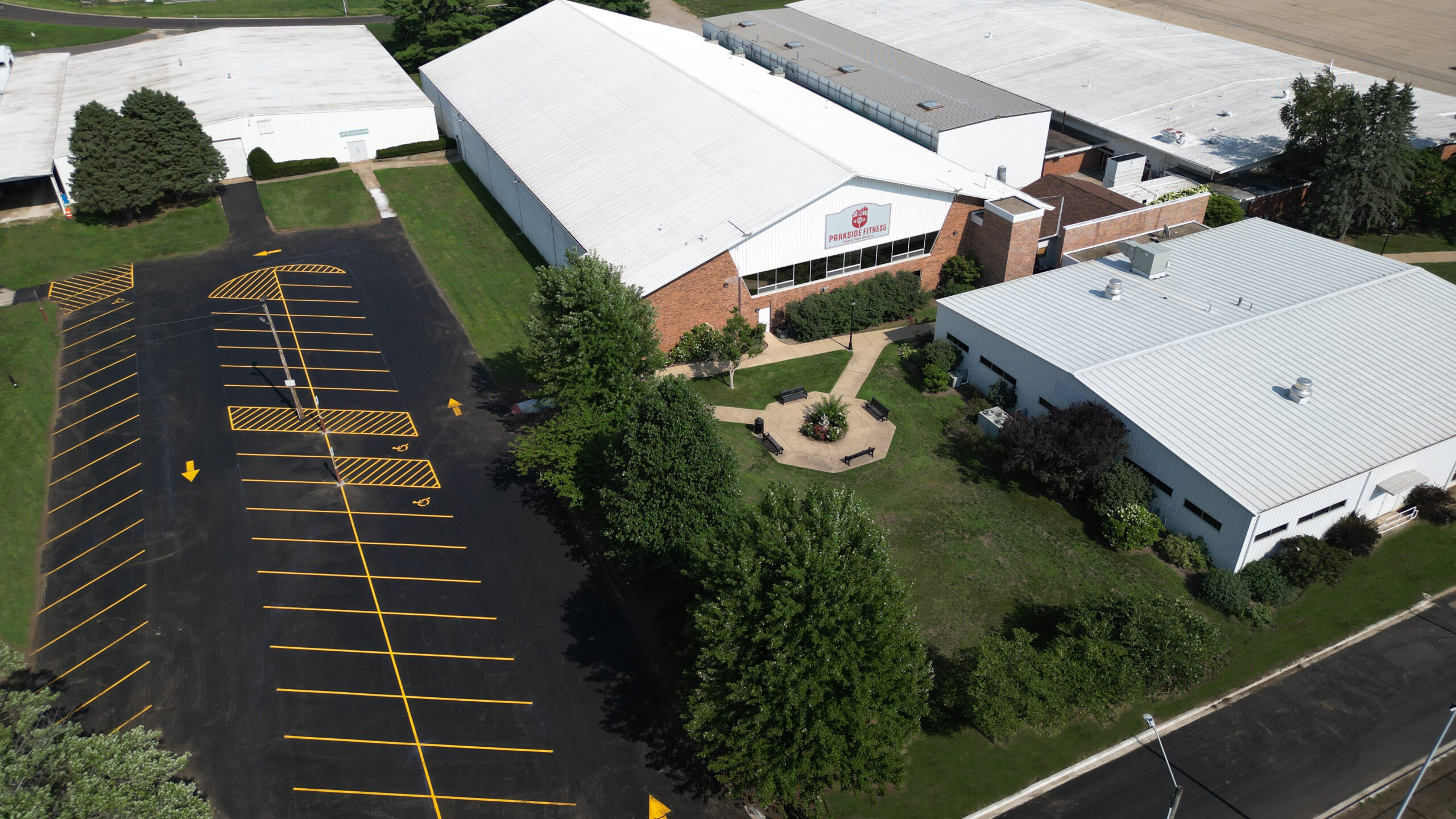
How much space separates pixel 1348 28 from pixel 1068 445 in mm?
91697

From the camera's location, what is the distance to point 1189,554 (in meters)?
35.7

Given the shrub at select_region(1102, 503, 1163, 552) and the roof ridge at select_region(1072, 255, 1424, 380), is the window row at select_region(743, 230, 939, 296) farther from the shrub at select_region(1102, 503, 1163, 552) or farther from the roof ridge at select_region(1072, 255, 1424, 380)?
the shrub at select_region(1102, 503, 1163, 552)

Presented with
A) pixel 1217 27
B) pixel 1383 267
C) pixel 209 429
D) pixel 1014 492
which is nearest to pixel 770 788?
pixel 1014 492

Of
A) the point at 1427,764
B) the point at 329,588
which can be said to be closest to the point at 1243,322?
the point at 1427,764

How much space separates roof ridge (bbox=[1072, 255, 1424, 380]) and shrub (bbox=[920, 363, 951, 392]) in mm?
7353

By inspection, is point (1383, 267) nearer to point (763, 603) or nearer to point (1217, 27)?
point (763, 603)

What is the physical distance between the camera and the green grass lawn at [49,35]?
320ft

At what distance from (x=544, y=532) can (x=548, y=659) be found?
683cm

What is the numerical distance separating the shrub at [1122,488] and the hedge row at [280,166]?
61083 mm

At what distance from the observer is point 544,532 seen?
38562mm

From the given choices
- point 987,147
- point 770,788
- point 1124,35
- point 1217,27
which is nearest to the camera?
point 770,788

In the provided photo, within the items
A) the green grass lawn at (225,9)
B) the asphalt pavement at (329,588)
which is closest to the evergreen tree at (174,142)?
the asphalt pavement at (329,588)

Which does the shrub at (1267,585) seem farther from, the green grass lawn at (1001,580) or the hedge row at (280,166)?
the hedge row at (280,166)

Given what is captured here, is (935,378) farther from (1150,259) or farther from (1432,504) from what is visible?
(1432,504)
